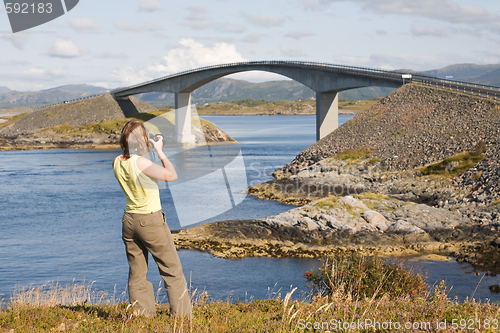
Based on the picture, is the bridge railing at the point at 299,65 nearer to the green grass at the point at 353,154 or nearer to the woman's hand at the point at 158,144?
the green grass at the point at 353,154

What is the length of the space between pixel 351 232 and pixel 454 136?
21452mm

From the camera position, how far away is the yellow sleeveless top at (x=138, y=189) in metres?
5.83

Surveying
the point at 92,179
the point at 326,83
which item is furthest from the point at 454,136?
the point at 92,179

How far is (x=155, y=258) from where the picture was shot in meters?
6.04

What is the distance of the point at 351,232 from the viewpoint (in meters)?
22.2

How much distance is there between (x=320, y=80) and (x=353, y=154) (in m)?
21.1

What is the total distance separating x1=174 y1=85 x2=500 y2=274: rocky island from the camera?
70.7 feet

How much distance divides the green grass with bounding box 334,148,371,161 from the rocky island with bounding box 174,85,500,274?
0.09 metres

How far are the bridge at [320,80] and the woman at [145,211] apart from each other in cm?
3728

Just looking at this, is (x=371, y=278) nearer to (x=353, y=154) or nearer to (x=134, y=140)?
(x=134, y=140)

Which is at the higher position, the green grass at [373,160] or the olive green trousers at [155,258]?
the olive green trousers at [155,258]

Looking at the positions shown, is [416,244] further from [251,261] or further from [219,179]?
[219,179]

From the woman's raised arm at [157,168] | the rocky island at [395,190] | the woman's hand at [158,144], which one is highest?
the woman's hand at [158,144]

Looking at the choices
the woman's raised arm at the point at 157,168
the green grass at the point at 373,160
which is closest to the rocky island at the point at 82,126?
the green grass at the point at 373,160
